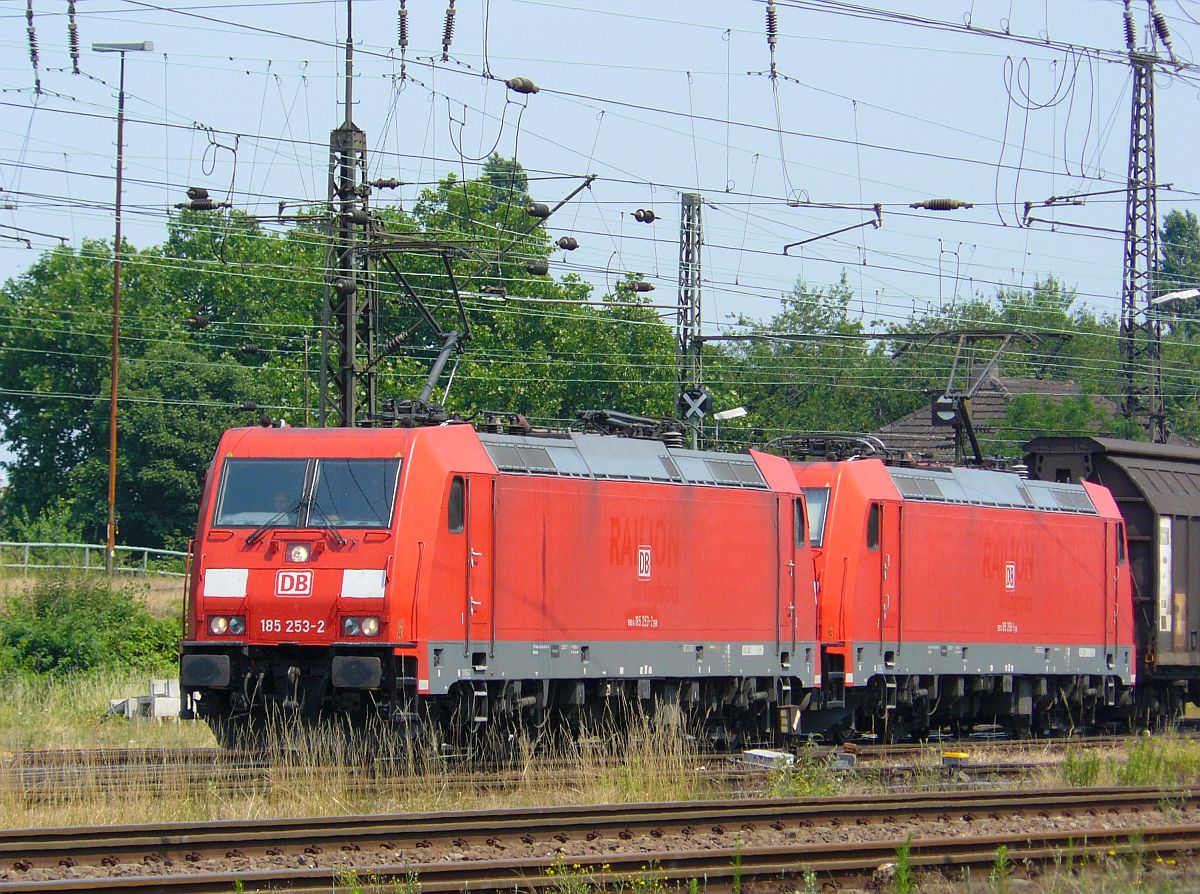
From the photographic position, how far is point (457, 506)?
52.1 ft

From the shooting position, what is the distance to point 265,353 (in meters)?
65.6

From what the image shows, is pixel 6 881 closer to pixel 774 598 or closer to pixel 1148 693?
pixel 774 598

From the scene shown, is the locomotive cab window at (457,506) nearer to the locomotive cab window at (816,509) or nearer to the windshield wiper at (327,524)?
the windshield wiper at (327,524)

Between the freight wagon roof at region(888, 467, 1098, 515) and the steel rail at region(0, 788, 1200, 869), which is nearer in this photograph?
the steel rail at region(0, 788, 1200, 869)

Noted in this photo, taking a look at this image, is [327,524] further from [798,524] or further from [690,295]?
[690,295]

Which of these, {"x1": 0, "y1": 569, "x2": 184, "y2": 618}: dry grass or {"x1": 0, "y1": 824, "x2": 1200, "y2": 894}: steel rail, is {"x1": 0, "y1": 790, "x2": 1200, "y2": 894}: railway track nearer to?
{"x1": 0, "y1": 824, "x2": 1200, "y2": 894}: steel rail

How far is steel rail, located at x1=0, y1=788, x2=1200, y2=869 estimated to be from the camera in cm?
1059

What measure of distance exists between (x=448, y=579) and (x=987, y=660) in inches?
392

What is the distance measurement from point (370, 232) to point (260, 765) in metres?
14.1

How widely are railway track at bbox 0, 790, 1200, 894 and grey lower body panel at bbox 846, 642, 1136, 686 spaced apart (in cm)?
719

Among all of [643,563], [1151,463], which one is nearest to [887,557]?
[643,563]

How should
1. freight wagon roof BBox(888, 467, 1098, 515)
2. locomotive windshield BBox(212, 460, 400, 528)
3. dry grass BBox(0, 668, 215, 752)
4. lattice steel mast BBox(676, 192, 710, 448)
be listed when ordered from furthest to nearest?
lattice steel mast BBox(676, 192, 710, 448)
freight wagon roof BBox(888, 467, 1098, 515)
dry grass BBox(0, 668, 215, 752)
locomotive windshield BBox(212, 460, 400, 528)

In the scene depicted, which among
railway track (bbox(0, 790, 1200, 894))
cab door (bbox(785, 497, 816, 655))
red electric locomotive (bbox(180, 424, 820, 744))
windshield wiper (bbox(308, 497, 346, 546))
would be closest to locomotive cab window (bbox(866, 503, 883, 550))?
cab door (bbox(785, 497, 816, 655))

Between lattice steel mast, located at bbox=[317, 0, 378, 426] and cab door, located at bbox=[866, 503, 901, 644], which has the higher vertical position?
lattice steel mast, located at bbox=[317, 0, 378, 426]
